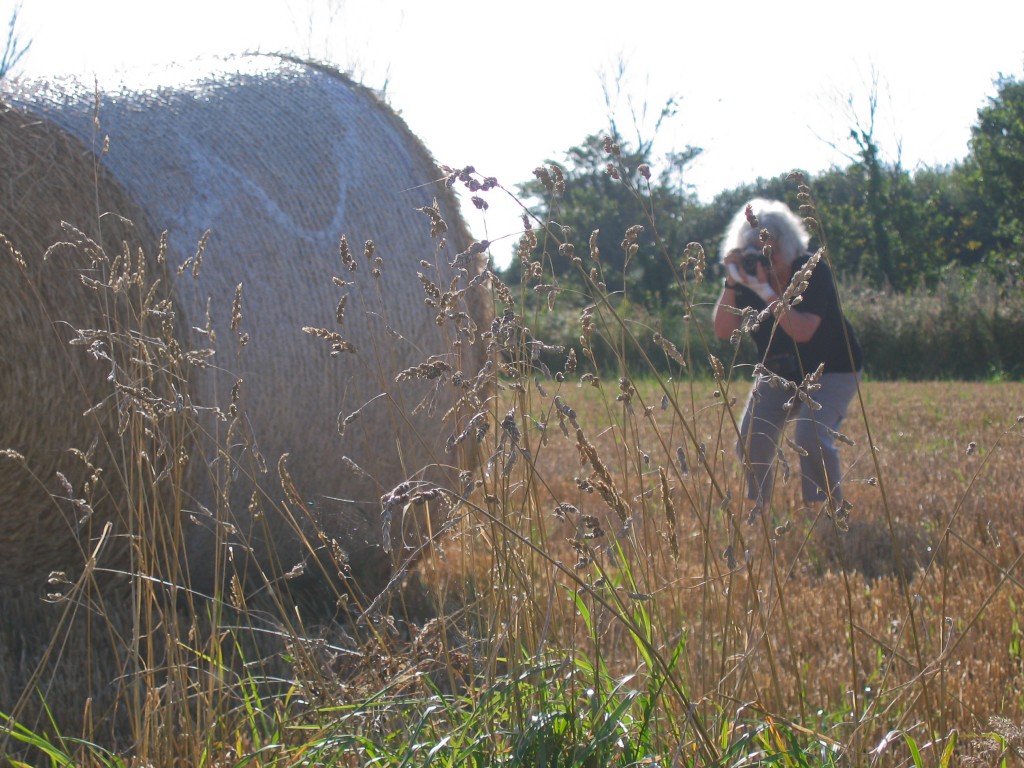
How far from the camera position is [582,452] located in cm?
188

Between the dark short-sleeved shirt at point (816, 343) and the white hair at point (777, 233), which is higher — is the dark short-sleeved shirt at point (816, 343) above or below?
below

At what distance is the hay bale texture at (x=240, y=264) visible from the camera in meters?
3.59

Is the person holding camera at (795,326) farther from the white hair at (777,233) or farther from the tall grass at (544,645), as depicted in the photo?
the tall grass at (544,645)

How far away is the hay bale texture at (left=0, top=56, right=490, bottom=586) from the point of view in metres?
3.59

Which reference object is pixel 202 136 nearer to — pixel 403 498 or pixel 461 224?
pixel 461 224

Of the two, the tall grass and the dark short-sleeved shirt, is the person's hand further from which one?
the tall grass

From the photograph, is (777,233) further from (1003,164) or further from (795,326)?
(1003,164)

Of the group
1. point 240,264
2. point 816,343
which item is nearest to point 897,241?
point 816,343

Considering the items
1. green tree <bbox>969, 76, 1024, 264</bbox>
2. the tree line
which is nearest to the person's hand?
the tree line

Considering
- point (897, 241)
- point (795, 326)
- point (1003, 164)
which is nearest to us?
point (795, 326)

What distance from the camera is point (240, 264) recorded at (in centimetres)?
380

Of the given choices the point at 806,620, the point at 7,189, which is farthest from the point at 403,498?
the point at 7,189

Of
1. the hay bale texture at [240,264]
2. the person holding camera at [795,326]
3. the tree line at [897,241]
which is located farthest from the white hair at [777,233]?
the tree line at [897,241]

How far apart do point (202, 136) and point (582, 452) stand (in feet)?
8.59
